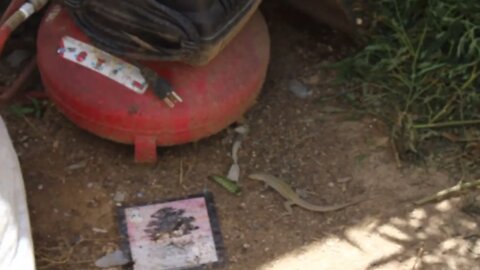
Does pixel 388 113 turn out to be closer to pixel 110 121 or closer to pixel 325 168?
pixel 325 168

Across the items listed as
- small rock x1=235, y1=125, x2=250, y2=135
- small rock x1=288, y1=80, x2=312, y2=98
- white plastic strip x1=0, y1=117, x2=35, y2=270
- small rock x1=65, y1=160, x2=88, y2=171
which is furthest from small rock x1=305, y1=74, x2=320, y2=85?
white plastic strip x1=0, y1=117, x2=35, y2=270

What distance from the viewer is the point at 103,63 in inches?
104

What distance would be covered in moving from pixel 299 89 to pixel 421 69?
38 cm

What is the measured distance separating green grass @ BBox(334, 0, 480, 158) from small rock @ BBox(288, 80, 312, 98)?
0.11 metres

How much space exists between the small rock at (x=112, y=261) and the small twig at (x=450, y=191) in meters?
0.84

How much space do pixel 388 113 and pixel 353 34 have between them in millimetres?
299

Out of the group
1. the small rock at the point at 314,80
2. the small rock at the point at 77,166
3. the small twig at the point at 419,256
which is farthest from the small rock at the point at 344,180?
the small rock at the point at 77,166

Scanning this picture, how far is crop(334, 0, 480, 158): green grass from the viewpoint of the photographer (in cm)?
288

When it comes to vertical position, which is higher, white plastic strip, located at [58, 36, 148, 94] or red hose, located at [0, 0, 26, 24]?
red hose, located at [0, 0, 26, 24]

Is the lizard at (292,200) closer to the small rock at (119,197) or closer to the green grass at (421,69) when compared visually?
the green grass at (421,69)

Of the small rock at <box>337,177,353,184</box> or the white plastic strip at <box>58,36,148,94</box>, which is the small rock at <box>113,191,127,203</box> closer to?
the white plastic strip at <box>58,36,148,94</box>

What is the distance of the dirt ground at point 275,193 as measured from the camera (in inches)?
101

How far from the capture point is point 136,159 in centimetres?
271

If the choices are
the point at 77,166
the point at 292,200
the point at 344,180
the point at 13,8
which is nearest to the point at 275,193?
the point at 292,200
